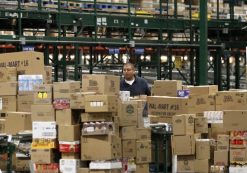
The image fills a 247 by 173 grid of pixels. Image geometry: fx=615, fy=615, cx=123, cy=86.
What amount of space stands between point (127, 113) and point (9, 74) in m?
1.96

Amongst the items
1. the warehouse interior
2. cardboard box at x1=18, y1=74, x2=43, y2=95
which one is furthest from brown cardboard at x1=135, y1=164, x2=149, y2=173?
cardboard box at x1=18, y1=74, x2=43, y2=95

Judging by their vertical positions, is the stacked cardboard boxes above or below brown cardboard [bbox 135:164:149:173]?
above

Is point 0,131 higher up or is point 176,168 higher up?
point 0,131

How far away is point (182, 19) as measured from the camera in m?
19.7

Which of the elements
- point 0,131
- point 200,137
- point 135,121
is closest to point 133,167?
point 135,121

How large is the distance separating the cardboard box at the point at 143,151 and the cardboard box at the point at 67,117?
0.97 m

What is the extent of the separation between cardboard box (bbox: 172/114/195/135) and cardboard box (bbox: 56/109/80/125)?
147 centimetres

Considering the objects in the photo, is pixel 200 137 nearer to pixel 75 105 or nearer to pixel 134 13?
pixel 75 105

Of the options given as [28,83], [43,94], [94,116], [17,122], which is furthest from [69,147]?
[28,83]

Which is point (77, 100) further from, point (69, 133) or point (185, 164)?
point (185, 164)

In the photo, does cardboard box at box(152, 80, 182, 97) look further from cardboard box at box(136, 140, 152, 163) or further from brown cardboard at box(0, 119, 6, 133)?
brown cardboard at box(0, 119, 6, 133)

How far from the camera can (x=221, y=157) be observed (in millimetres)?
8523

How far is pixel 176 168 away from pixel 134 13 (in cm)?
1115

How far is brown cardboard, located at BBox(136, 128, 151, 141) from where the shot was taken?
796 cm
